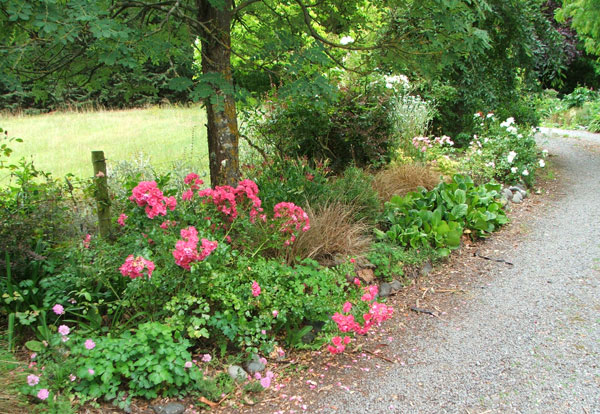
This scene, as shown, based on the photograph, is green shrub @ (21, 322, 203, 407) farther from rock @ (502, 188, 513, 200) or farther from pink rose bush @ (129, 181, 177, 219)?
rock @ (502, 188, 513, 200)

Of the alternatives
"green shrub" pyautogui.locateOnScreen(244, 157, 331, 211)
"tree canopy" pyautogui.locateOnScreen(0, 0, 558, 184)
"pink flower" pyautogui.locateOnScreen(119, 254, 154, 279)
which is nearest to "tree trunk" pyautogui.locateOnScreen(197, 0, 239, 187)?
"tree canopy" pyautogui.locateOnScreen(0, 0, 558, 184)

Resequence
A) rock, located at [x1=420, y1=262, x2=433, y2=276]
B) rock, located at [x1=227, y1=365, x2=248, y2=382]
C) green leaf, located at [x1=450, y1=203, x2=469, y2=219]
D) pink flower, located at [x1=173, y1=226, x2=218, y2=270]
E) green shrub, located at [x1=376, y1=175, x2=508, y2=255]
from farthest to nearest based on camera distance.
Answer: green leaf, located at [x1=450, y1=203, x2=469, y2=219]
green shrub, located at [x1=376, y1=175, x2=508, y2=255]
rock, located at [x1=420, y1=262, x2=433, y2=276]
rock, located at [x1=227, y1=365, x2=248, y2=382]
pink flower, located at [x1=173, y1=226, x2=218, y2=270]

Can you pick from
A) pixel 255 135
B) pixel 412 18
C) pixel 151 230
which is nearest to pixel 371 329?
pixel 151 230

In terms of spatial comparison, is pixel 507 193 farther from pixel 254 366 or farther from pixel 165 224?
pixel 165 224

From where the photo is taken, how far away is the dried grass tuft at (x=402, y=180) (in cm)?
579

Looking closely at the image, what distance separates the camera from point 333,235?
14.2ft

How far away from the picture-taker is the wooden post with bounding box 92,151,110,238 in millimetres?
3914

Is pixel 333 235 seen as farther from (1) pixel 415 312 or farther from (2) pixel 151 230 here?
(2) pixel 151 230

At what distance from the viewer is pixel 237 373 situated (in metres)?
2.89

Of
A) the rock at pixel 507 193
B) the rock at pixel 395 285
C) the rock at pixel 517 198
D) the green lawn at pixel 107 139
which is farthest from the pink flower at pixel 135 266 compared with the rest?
the rock at pixel 517 198

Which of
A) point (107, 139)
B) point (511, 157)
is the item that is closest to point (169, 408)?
point (511, 157)

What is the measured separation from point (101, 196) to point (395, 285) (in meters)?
2.61

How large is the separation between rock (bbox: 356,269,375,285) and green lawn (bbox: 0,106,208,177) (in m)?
2.81

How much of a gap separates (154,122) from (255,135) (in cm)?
476
